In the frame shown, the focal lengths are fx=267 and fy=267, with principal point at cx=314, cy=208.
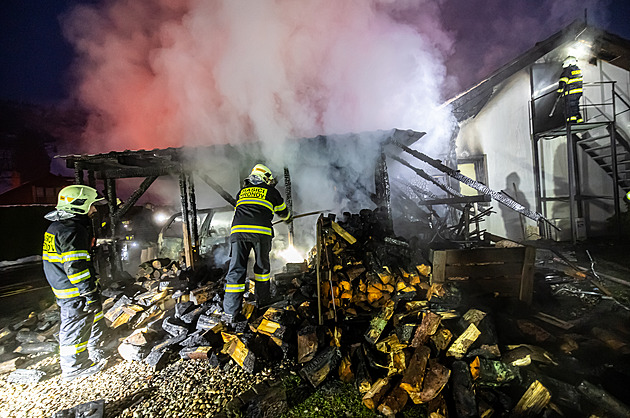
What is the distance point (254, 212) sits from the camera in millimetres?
4527

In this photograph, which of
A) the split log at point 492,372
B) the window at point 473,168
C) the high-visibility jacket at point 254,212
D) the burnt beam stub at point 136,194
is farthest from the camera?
the window at point 473,168

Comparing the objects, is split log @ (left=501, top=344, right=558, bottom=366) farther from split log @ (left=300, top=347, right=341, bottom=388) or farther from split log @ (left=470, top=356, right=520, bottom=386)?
split log @ (left=300, top=347, right=341, bottom=388)

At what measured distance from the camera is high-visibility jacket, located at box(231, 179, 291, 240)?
446cm

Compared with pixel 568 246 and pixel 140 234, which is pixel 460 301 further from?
pixel 140 234

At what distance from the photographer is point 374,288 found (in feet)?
14.6

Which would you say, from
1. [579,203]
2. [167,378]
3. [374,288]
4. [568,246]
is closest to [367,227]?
[374,288]

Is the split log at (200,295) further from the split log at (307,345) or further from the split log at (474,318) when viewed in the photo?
the split log at (474,318)

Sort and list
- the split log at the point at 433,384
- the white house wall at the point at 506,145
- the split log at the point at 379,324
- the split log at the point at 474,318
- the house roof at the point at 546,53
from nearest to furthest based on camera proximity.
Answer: the split log at the point at 433,384, the split log at the point at 474,318, the split log at the point at 379,324, the house roof at the point at 546,53, the white house wall at the point at 506,145

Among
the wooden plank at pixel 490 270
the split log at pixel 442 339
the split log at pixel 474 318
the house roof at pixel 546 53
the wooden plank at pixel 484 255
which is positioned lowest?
the split log at pixel 442 339

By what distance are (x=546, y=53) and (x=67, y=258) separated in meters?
14.5

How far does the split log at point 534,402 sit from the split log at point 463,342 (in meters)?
0.56

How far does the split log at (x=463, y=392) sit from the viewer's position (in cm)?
229

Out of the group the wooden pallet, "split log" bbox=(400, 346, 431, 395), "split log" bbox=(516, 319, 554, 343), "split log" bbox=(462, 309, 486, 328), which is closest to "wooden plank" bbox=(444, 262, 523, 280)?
the wooden pallet

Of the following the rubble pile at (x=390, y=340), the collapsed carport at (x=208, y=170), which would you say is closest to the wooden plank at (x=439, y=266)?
the rubble pile at (x=390, y=340)
